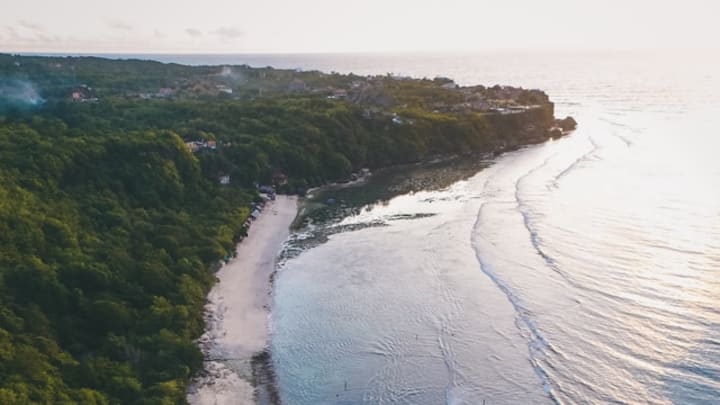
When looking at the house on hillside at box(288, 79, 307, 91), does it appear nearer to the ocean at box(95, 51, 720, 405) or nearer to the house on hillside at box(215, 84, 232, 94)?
the house on hillside at box(215, 84, 232, 94)

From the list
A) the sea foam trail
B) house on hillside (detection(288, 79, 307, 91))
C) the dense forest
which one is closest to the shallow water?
the sea foam trail

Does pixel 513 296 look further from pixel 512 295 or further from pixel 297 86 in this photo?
pixel 297 86

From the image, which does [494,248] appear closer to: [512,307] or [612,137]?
[512,307]

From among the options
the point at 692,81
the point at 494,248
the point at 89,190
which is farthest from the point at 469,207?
the point at 692,81

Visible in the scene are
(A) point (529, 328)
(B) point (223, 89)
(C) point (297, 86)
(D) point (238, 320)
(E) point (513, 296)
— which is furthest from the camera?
(C) point (297, 86)

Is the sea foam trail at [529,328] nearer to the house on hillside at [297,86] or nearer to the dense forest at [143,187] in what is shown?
the dense forest at [143,187]

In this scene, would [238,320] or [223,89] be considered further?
[223,89]

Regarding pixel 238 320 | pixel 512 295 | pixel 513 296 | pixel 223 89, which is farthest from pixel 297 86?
pixel 513 296
